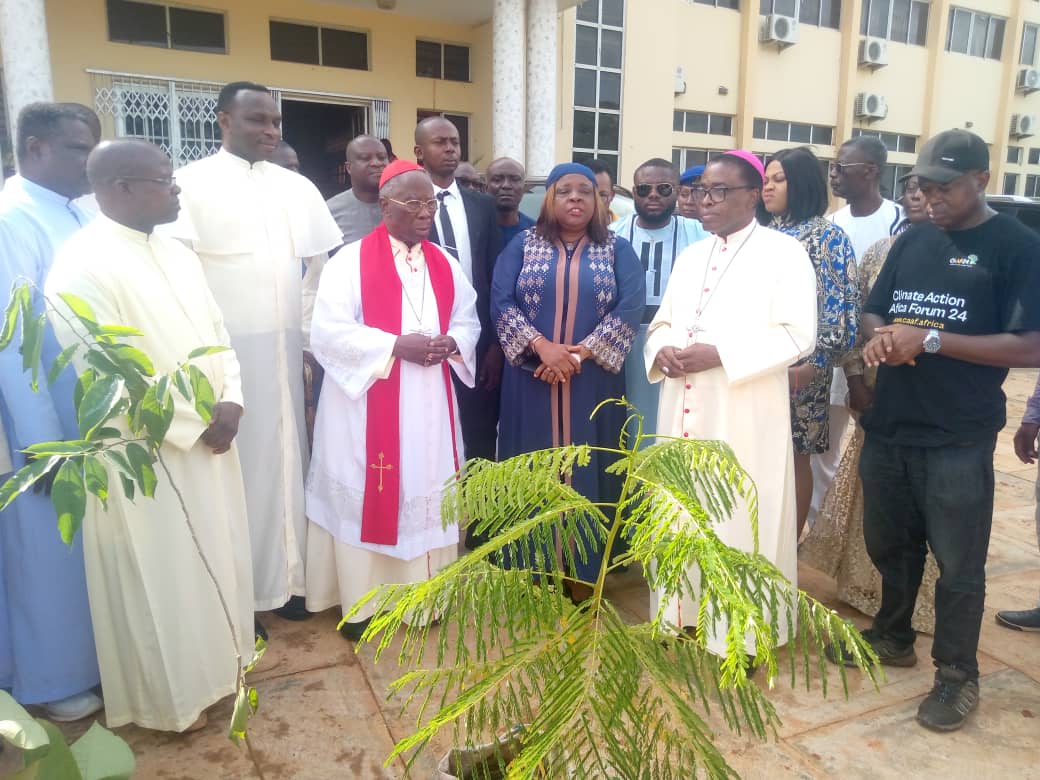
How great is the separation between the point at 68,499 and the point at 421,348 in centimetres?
195

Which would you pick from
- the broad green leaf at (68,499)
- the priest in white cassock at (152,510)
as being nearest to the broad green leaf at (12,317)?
the broad green leaf at (68,499)

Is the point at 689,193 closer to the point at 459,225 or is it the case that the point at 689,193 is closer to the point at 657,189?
the point at 657,189

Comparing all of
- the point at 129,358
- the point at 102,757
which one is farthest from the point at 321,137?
the point at 102,757

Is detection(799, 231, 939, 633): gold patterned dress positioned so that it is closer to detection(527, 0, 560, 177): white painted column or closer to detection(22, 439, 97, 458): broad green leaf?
detection(22, 439, 97, 458): broad green leaf

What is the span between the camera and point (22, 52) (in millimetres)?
7523

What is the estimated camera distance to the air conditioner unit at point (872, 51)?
16.9 meters

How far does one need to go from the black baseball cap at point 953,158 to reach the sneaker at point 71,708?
136 inches

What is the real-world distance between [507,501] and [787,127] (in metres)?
17.2

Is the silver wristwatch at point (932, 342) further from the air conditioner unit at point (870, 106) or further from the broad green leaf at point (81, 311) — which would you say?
the air conditioner unit at point (870, 106)

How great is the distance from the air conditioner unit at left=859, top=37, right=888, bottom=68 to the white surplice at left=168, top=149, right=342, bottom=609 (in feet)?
55.3

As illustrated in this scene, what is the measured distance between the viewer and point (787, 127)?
1666 centimetres

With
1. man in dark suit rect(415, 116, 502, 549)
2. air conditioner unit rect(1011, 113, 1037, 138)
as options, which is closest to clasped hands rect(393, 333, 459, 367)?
man in dark suit rect(415, 116, 502, 549)

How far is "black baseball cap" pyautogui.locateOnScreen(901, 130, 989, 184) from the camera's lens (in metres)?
2.62

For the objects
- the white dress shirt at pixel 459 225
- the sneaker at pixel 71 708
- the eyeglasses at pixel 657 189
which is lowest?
the sneaker at pixel 71 708
